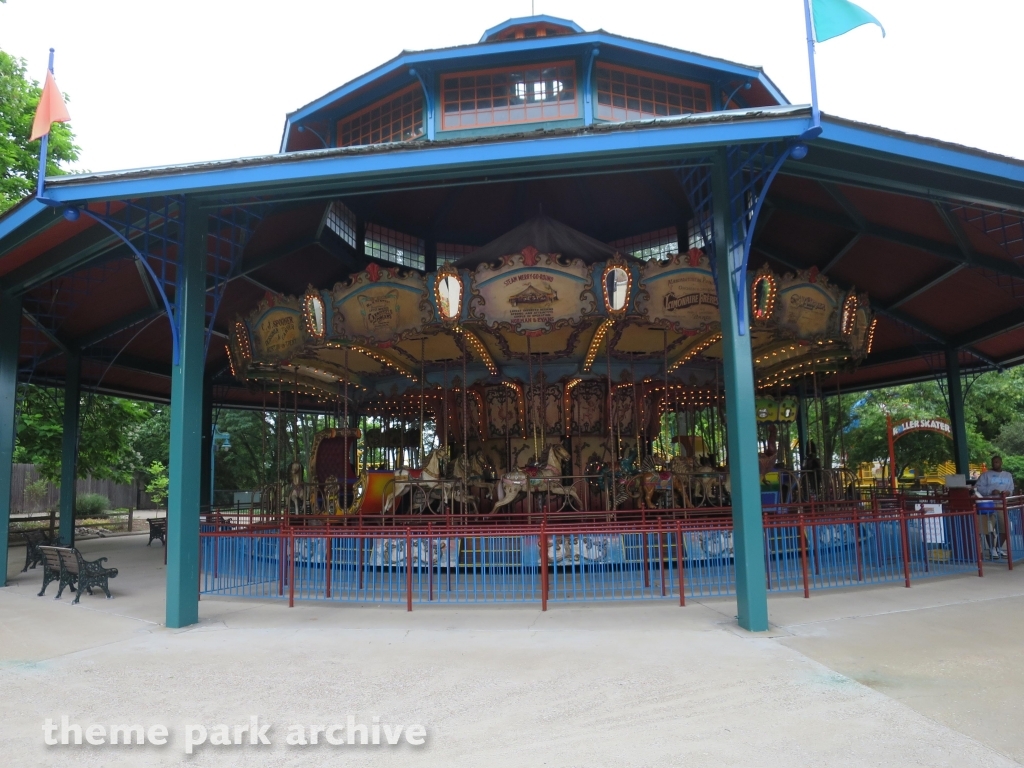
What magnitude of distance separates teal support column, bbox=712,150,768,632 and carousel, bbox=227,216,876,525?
338 centimetres

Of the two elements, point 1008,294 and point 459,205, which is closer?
point 1008,294

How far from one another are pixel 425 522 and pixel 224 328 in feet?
26.2

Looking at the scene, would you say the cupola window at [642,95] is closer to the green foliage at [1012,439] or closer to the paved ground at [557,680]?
the paved ground at [557,680]

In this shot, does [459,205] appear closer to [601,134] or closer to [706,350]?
[706,350]

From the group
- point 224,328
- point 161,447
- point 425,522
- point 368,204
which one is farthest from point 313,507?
point 161,447

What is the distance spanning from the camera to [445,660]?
6449 mm

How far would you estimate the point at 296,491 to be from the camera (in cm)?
1574

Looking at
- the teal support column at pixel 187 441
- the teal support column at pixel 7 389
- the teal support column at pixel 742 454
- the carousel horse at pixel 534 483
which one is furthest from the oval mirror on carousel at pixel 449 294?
the teal support column at pixel 7 389

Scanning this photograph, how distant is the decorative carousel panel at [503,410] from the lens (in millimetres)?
15844

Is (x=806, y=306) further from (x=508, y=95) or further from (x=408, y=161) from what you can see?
(x=408, y=161)

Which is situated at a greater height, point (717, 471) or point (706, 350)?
point (706, 350)

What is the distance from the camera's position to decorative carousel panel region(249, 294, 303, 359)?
42.6 ft

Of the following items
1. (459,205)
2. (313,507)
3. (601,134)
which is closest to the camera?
(601,134)

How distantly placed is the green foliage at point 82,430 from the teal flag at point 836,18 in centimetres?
2103
